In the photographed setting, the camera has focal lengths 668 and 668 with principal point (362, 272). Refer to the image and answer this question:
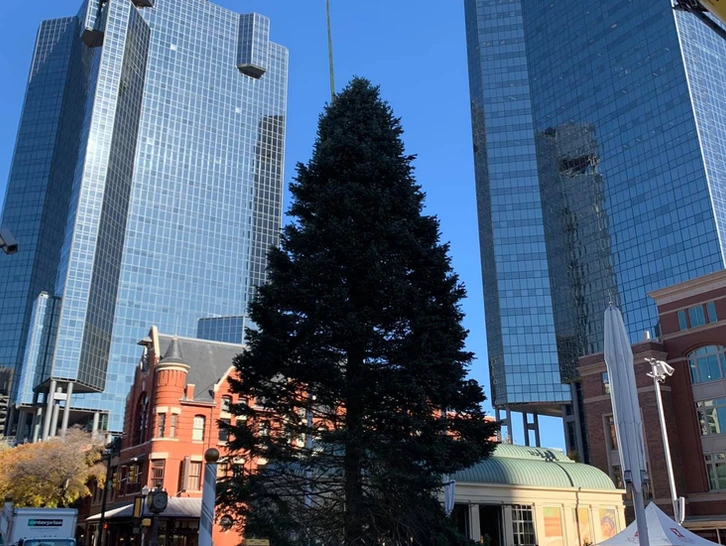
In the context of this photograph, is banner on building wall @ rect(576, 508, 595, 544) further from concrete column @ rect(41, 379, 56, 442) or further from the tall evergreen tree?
concrete column @ rect(41, 379, 56, 442)

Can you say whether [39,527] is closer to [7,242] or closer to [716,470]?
[7,242]

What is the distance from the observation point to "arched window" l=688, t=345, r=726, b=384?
185 feet

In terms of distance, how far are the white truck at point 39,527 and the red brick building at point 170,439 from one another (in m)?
14.5

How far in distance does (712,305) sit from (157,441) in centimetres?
4706

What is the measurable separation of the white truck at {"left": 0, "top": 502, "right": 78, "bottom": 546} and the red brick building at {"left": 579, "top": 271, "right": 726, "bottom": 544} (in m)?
47.1

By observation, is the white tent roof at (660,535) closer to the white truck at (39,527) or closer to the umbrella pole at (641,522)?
the umbrella pole at (641,522)

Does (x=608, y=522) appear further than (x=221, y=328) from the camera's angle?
No

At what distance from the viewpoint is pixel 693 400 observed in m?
57.9

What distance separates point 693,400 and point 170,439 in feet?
144

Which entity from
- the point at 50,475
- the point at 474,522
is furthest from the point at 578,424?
the point at 50,475

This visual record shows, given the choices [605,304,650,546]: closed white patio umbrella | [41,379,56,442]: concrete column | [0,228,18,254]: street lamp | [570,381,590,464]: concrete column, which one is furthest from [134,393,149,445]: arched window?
[570,381,590,464]: concrete column

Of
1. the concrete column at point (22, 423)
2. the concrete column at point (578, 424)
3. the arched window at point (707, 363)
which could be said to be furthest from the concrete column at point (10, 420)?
the arched window at point (707, 363)

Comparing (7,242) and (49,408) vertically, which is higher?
(49,408)

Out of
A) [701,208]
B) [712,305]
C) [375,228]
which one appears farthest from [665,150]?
[375,228]
